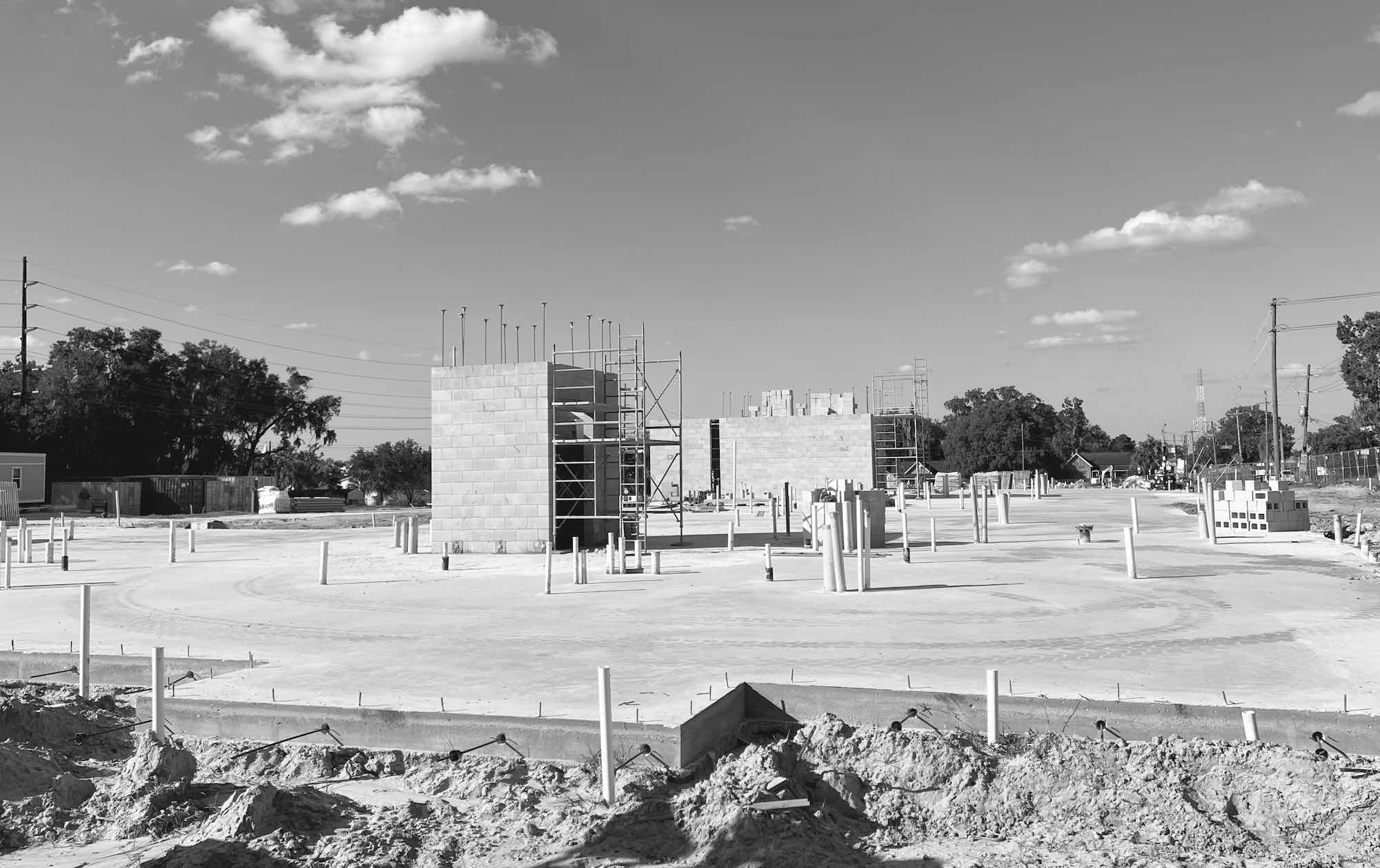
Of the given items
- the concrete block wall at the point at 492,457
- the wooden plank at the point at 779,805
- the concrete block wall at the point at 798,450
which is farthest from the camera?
the concrete block wall at the point at 798,450

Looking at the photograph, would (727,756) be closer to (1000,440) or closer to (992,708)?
(992,708)

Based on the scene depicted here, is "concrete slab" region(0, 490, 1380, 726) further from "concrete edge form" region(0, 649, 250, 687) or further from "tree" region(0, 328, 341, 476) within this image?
"tree" region(0, 328, 341, 476)

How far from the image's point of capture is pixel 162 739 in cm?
946

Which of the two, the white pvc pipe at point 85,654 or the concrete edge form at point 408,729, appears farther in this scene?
the white pvc pipe at point 85,654

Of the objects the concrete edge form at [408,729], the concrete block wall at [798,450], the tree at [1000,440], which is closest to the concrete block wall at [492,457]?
the concrete edge form at [408,729]

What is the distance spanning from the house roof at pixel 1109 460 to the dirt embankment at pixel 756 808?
150m

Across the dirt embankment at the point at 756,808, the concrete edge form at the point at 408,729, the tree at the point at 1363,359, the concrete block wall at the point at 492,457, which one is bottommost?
the dirt embankment at the point at 756,808

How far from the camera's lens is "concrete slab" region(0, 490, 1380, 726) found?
10773 millimetres

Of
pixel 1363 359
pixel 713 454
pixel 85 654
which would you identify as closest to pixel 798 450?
pixel 713 454

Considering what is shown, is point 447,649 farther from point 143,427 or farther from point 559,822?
point 143,427

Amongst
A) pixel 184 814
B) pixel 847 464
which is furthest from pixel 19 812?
pixel 847 464

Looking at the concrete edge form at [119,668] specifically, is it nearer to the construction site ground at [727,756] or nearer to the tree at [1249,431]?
the construction site ground at [727,756]

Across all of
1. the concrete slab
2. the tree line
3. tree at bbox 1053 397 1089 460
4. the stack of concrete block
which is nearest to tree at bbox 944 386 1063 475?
tree at bbox 1053 397 1089 460

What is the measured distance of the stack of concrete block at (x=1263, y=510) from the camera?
33.0 metres
